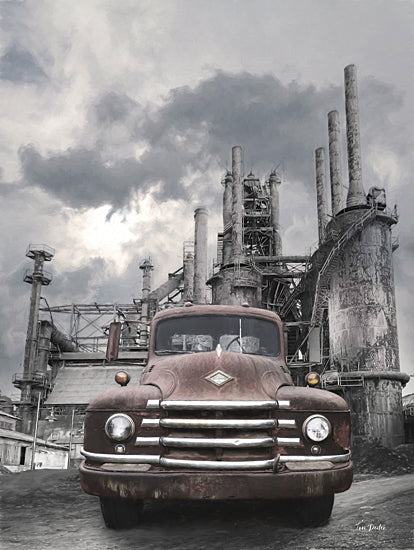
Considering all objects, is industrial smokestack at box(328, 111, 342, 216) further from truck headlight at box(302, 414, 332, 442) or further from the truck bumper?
the truck bumper

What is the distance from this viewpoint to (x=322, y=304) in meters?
32.7

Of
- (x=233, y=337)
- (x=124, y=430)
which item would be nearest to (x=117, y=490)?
(x=124, y=430)

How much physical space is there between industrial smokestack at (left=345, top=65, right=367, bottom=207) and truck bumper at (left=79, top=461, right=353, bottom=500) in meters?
28.4

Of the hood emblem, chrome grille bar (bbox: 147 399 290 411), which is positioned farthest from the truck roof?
chrome grille bar (bbox: 147 399 290 411)

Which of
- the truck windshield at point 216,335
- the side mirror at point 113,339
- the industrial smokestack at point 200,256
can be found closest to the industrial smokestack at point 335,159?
the industrial smokestack at point 200,256

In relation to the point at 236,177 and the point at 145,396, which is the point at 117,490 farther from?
the point at 236,177

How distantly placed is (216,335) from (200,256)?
1476 inches

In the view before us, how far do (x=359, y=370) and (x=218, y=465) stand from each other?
81.0 feet

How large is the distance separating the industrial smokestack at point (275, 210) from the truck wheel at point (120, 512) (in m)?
43.8

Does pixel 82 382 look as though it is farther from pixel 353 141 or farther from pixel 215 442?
pixel 215 442

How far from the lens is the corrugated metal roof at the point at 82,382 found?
42406 mm

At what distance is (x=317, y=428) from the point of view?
5.20 m

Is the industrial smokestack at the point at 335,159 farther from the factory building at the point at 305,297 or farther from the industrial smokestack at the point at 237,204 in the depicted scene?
the industrial smokestack at the point at 237,204

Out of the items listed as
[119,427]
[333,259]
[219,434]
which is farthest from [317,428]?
[333,259]
